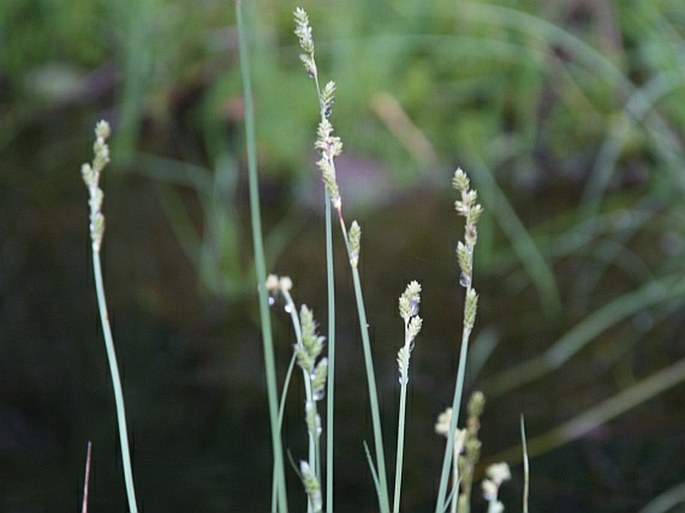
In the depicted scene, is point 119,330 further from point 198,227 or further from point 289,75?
point 289,75

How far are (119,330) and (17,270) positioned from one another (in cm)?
30

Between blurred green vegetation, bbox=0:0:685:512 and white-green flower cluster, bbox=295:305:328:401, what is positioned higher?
→ blurred green vegetation, bbox=0:0:685:512

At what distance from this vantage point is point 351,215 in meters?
2.16

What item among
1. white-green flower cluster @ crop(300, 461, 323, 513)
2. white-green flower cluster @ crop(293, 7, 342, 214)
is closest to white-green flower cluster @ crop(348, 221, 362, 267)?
white-green flower cluster @ crop(293, 7, 342, 214)

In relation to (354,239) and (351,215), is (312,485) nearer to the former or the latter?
(354,239)

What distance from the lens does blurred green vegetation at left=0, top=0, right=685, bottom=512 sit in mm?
1408

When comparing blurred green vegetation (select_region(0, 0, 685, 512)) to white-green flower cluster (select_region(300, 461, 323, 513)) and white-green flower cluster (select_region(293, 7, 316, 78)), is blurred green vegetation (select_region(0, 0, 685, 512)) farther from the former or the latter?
white-green flower cluster (select_region(293, 7, 316, 78))

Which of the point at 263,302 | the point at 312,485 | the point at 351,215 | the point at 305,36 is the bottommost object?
the point at 312,485

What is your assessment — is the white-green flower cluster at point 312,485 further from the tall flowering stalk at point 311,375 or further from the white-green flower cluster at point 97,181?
the white-green flower cluster at point 97,181

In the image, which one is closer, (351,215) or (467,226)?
(467,226)

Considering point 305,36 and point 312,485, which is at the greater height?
point 305,36

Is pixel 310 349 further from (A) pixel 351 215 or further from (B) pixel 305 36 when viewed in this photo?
(A) pixel 351 215

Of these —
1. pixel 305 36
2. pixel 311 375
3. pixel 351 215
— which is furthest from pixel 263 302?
pixel 351 215

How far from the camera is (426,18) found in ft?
8.18
